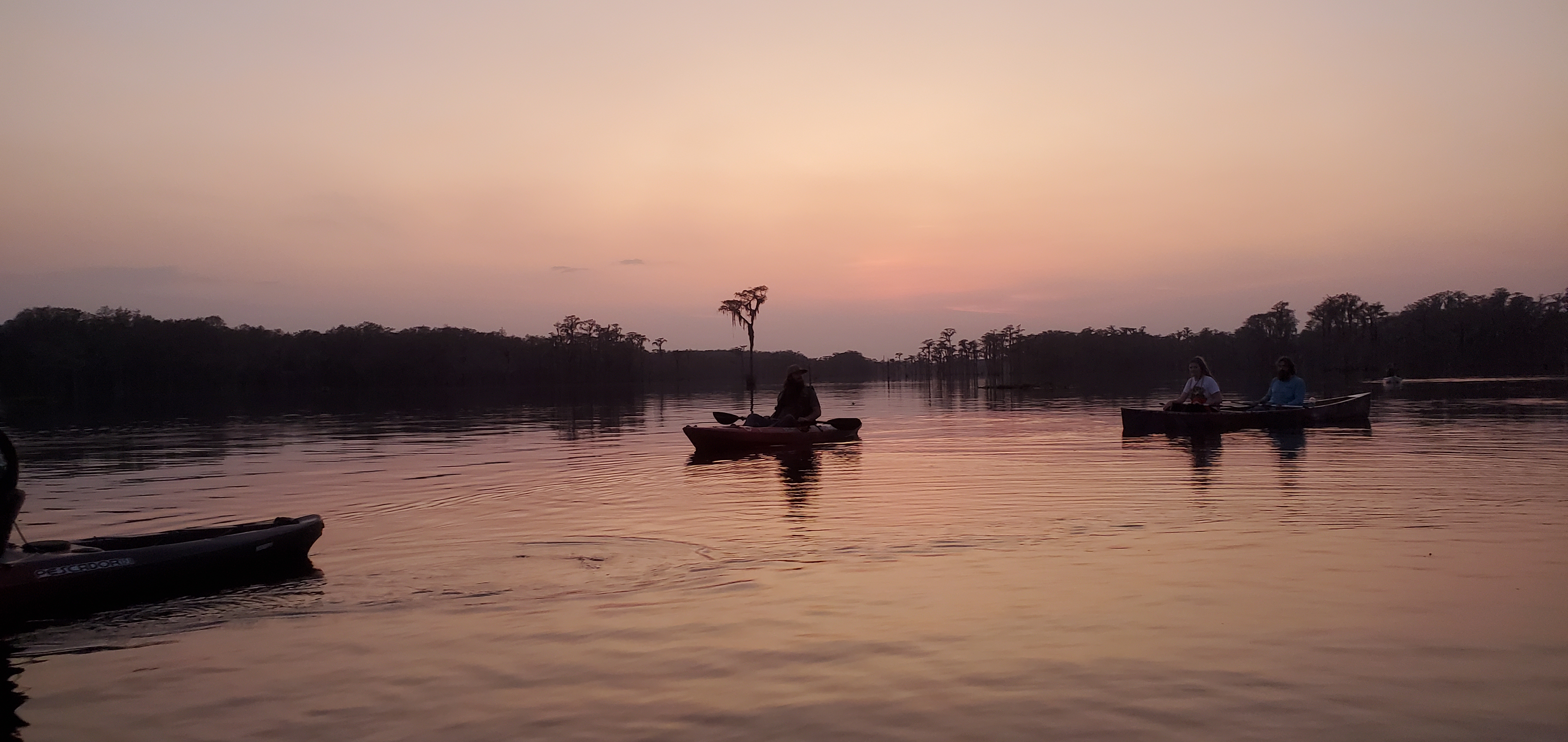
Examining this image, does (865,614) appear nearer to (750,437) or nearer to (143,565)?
(143,565)

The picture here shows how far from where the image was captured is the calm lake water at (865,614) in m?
6.01

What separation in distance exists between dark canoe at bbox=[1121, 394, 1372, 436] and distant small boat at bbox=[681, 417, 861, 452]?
26.6 feet

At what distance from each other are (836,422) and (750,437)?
3.07 meters

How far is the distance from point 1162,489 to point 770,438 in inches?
423

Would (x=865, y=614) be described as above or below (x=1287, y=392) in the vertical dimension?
below

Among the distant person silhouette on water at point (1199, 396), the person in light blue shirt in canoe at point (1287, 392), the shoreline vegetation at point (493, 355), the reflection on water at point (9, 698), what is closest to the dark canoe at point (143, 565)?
the reflection on water at point (9, 698)

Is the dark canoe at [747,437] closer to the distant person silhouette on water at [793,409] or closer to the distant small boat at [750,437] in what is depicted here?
the distant small boat at [750,437]

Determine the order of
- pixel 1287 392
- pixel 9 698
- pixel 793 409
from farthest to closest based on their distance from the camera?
pixel 1287 392
pixel 793 409
pixel 9 698

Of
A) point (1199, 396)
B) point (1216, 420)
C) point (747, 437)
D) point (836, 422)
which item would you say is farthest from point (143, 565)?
point (1199, 396)

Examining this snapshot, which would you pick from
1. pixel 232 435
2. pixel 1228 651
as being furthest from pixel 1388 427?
pixel 232 435

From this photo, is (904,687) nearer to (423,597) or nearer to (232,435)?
(423,597)

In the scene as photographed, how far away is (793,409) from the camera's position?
2503 cm

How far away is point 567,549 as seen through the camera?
11672mm

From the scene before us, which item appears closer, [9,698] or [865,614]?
[9,698]
